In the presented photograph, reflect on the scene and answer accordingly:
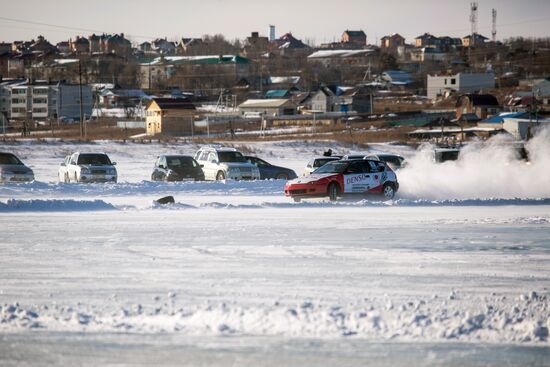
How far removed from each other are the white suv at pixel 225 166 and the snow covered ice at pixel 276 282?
1186cm

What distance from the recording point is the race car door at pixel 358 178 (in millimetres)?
27625

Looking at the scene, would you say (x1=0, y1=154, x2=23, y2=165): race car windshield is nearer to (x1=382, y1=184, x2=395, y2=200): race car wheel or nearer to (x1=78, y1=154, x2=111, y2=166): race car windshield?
(x1=78, y1=154, x2=111, y2=166): race car windshield

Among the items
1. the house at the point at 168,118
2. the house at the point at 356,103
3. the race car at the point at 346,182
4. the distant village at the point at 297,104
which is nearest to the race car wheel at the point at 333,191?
the race car at the point at 346,182

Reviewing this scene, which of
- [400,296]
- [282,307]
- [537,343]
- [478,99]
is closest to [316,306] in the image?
[282,307]

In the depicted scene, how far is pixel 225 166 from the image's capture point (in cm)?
3681

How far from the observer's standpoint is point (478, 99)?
122m

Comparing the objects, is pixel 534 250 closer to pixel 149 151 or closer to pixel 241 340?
pixel 241 340

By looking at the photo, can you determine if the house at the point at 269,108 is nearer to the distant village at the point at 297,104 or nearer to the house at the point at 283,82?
the distant village at the point at 297,104

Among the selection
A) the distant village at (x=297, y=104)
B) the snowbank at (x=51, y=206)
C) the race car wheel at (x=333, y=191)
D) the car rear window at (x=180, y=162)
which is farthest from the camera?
the distant village at (x=297, y=104)

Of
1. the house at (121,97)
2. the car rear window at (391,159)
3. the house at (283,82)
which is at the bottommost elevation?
the car rear window at (391,159)

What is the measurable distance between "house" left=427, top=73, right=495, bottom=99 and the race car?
435 feet

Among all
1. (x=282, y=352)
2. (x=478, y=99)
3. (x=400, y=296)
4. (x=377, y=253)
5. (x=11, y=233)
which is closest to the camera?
(x=282, y=352)

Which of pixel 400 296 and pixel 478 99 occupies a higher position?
pixel 478 99

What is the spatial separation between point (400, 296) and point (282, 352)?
2.90 metres
